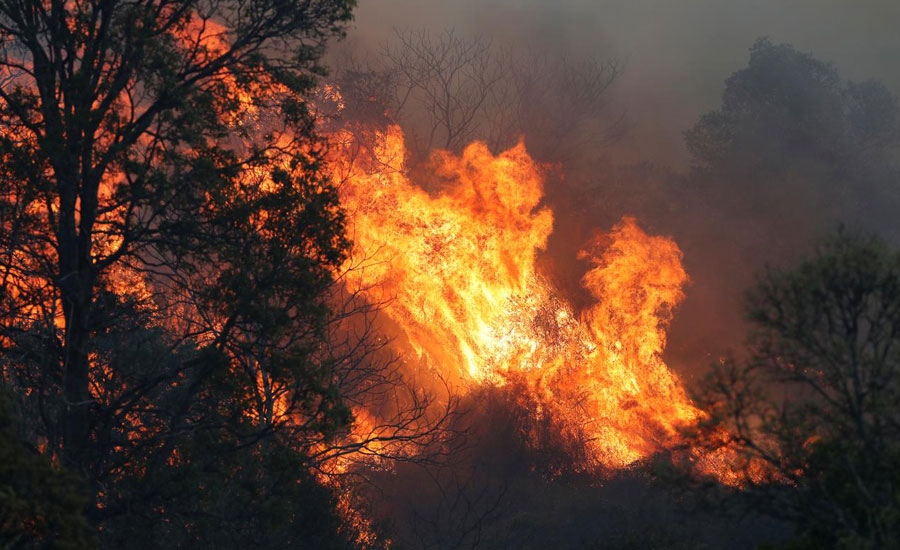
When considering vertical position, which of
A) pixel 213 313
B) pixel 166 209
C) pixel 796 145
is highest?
pixel 796 145

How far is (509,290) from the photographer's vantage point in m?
36.7

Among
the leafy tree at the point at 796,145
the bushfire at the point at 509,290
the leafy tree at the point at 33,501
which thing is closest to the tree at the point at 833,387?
the leafy tree at the point at 33,501

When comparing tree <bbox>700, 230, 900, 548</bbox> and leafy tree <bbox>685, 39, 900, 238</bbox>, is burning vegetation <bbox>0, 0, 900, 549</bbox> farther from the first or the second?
leafy tree <bbox>685, 39, 900, 238</bbox>

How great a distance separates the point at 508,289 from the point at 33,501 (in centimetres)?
2848

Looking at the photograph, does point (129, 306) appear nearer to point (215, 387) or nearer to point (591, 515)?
point (215, 387)

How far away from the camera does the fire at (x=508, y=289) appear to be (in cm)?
3553

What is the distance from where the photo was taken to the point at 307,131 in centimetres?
1423

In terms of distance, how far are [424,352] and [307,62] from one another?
91.0 feet

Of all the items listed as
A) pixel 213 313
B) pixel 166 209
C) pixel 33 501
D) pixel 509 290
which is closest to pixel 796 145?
pixel 509 290

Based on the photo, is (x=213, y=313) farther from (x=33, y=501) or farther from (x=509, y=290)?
(x=509, y=290)

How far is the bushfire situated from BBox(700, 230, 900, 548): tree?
72.8 ft

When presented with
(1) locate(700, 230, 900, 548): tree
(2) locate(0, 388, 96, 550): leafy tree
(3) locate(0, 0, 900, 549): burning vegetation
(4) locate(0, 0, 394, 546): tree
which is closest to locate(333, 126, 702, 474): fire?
(3) locate(0, 0, 900, 549): burning vegetation

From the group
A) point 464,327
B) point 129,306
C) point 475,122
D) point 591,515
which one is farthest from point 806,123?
point 129,306

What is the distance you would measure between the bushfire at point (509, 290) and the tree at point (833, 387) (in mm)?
22194
